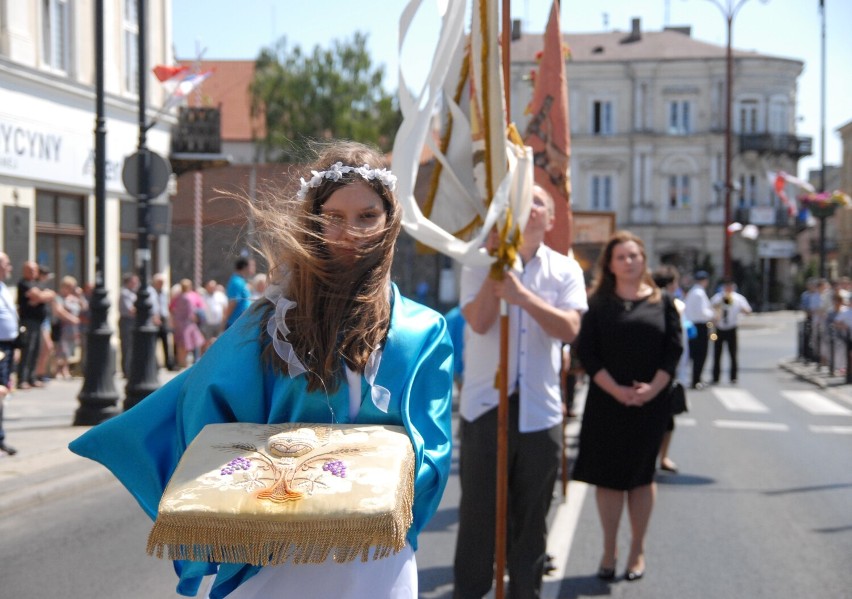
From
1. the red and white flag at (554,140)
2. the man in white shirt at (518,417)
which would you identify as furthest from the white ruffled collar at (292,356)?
the red and white flag at (554,140)

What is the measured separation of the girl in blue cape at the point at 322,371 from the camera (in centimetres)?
235

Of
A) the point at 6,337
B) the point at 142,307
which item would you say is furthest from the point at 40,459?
the point at 142,307

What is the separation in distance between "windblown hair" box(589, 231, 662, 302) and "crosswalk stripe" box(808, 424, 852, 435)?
7.55m

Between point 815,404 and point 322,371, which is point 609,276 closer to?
point 322,371

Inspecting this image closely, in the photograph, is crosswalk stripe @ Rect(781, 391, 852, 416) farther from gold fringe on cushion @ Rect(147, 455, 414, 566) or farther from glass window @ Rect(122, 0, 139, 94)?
glass window @ Rect(122, 0, 139, 94)

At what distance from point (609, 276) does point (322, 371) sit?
3.87m

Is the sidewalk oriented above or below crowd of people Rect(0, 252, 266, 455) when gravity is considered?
below

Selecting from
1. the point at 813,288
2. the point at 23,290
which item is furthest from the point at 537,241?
the point at 813,288

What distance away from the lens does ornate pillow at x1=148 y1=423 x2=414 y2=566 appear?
81.5 inches

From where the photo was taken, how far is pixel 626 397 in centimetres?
565

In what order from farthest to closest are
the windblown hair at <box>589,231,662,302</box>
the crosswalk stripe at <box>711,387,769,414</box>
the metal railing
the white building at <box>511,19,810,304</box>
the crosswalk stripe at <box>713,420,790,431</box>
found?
the white building at <box>511,19,810,304</box> < the metal railing < the crosswalk stripe at <box>711,387,769,414</box> < the crosswalk stripe at <box>713,420,790,431</box> < the windblown hair at <box>589,231,662,302</box>

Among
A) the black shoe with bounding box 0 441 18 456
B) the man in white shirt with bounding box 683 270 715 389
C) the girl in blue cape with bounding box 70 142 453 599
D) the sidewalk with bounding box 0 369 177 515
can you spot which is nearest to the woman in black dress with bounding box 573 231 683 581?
the girl in blue cape with bounding box 70 142 453 599

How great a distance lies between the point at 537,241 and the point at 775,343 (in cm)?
3046

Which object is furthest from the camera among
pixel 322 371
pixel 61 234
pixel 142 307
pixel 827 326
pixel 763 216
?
pixel 763 216
